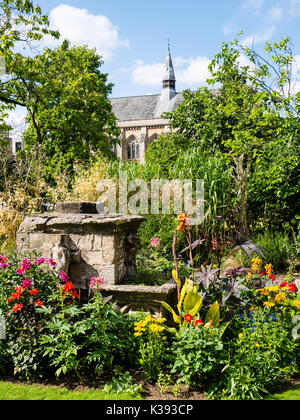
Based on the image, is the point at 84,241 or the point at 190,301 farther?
the point at 84,241

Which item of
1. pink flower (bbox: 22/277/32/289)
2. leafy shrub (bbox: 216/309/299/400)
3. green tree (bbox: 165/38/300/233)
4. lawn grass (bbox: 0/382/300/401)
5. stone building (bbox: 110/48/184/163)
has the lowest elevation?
lawn grass (bbox: 0/382/300/401)

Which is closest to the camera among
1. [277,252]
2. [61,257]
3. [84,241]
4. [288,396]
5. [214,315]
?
[288,396]

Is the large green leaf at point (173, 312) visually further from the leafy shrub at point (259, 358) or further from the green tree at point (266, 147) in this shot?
the green tree at point (266, 147)

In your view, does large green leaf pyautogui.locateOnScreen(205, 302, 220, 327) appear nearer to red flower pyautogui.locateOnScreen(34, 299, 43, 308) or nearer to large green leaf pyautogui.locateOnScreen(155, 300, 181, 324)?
large green leaf pyautogui.locateOnScreen(155, 300, 181, 324)

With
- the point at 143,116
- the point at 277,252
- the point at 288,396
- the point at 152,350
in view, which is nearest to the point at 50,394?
the point at 152,350

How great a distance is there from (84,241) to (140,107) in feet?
131

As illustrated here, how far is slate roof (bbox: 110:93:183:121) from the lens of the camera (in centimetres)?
4041

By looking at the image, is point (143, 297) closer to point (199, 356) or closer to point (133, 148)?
point (199, 356)

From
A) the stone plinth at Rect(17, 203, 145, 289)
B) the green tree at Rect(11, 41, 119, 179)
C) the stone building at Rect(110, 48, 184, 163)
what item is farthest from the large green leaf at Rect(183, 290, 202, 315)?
the stone building at Rect(110, 48, 184, 163)

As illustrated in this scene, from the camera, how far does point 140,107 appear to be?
4212 centimetres

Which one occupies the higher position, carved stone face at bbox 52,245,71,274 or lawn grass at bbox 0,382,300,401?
carved stone face at bbox 52,245,71,274

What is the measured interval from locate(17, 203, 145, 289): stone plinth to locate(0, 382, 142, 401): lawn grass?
1.22 meters

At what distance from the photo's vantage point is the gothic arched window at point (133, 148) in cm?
4059
